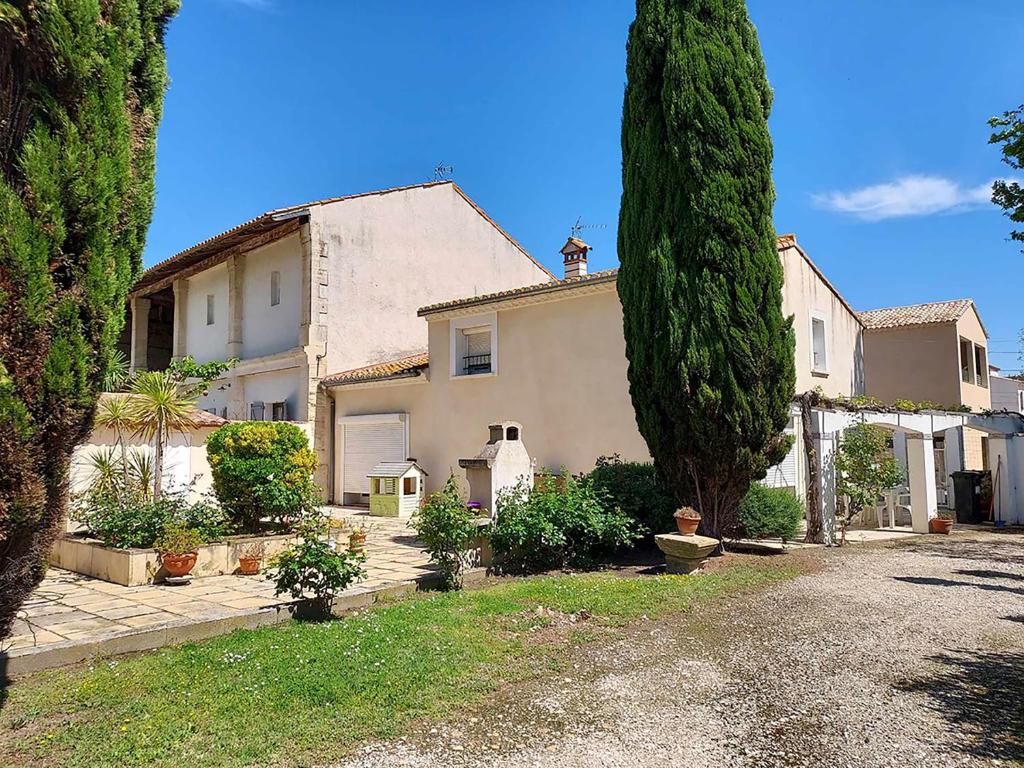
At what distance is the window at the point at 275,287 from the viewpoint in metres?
20.7

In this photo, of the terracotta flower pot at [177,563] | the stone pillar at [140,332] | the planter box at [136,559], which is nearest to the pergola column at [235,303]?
the stone pillar at [140,332]

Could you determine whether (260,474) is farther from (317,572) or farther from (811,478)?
(811,478)

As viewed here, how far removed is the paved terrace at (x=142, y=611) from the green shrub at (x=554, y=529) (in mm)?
1194

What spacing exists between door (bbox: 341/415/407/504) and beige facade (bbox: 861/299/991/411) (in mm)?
14765

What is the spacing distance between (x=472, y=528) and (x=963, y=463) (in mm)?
14537

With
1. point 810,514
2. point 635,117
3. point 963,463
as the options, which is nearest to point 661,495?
point 810,514

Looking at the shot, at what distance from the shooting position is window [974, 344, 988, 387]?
2362cm

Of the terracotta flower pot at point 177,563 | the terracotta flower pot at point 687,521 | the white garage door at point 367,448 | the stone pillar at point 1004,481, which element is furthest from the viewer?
the white garage door at point 367,448

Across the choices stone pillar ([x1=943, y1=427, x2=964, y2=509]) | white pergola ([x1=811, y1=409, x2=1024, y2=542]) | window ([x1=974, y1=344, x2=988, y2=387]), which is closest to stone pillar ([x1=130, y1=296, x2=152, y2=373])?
white pergola ([x1=811, y1=409, x2=1024, y2=542])

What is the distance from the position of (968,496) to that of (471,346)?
11949 mm

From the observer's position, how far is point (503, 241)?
23.5 meters

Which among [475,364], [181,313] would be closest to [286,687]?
[475,364]

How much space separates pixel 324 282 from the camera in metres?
18.9

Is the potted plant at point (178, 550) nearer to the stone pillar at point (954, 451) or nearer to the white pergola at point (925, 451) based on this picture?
the white pergola at point (925, 451)
